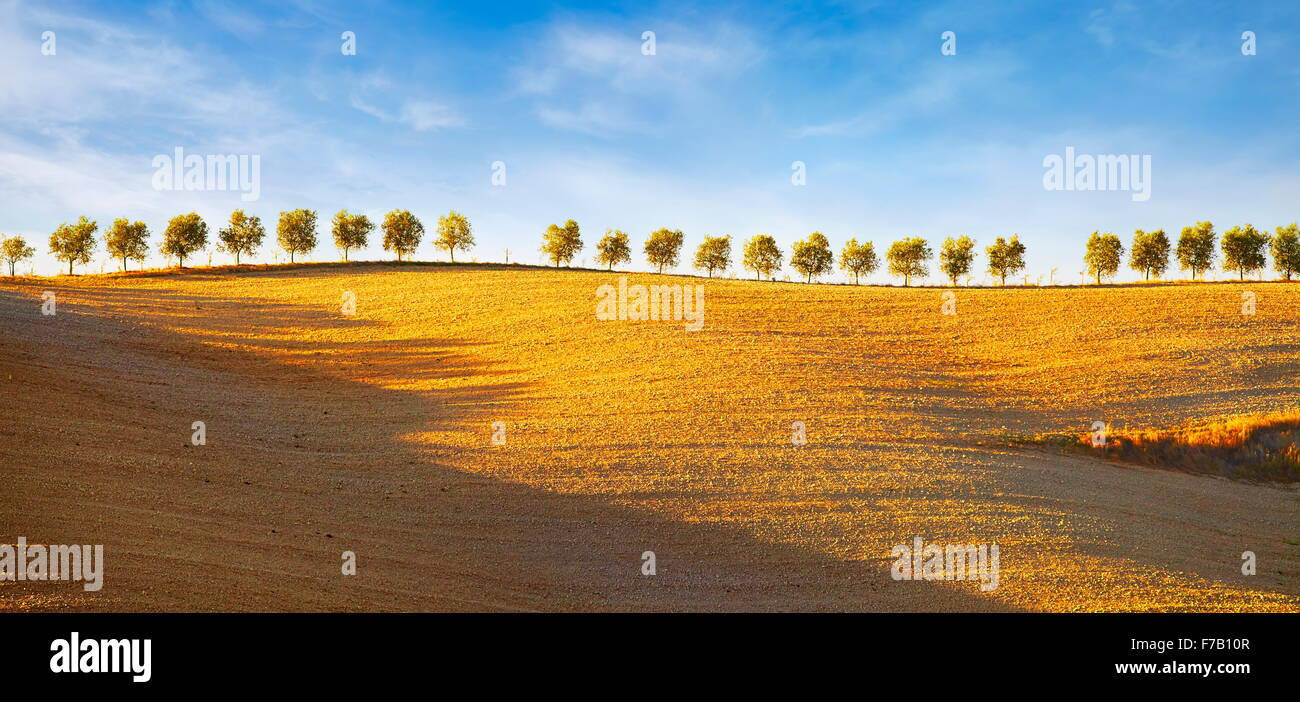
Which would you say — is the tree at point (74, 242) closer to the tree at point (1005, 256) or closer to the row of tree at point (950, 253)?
the row of tree at point (950, 253)

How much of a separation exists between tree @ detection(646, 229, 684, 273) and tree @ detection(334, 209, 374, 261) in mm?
29649

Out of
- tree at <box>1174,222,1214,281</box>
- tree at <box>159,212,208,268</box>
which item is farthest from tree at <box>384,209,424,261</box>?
tree at <box>1174,222,1214,281</box>

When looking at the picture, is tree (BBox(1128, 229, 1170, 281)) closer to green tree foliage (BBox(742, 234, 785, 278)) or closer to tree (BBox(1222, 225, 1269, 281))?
tree (BBox(1222, 225, 1269, 281))

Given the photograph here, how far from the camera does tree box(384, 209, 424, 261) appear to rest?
252 ft

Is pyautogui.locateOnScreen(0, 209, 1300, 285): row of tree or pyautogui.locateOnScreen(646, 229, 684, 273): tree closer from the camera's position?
pyautogui.locateOnScreen(0, 209, 1300, 285): row of tree

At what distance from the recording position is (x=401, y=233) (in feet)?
252

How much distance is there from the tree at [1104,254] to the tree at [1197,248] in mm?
5492

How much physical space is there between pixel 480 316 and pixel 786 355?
17.7 m

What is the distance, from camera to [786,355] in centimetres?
3069

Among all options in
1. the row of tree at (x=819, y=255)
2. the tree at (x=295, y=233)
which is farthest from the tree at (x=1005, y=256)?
the tree at (x=295, y=233)

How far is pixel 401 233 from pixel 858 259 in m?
48.4
